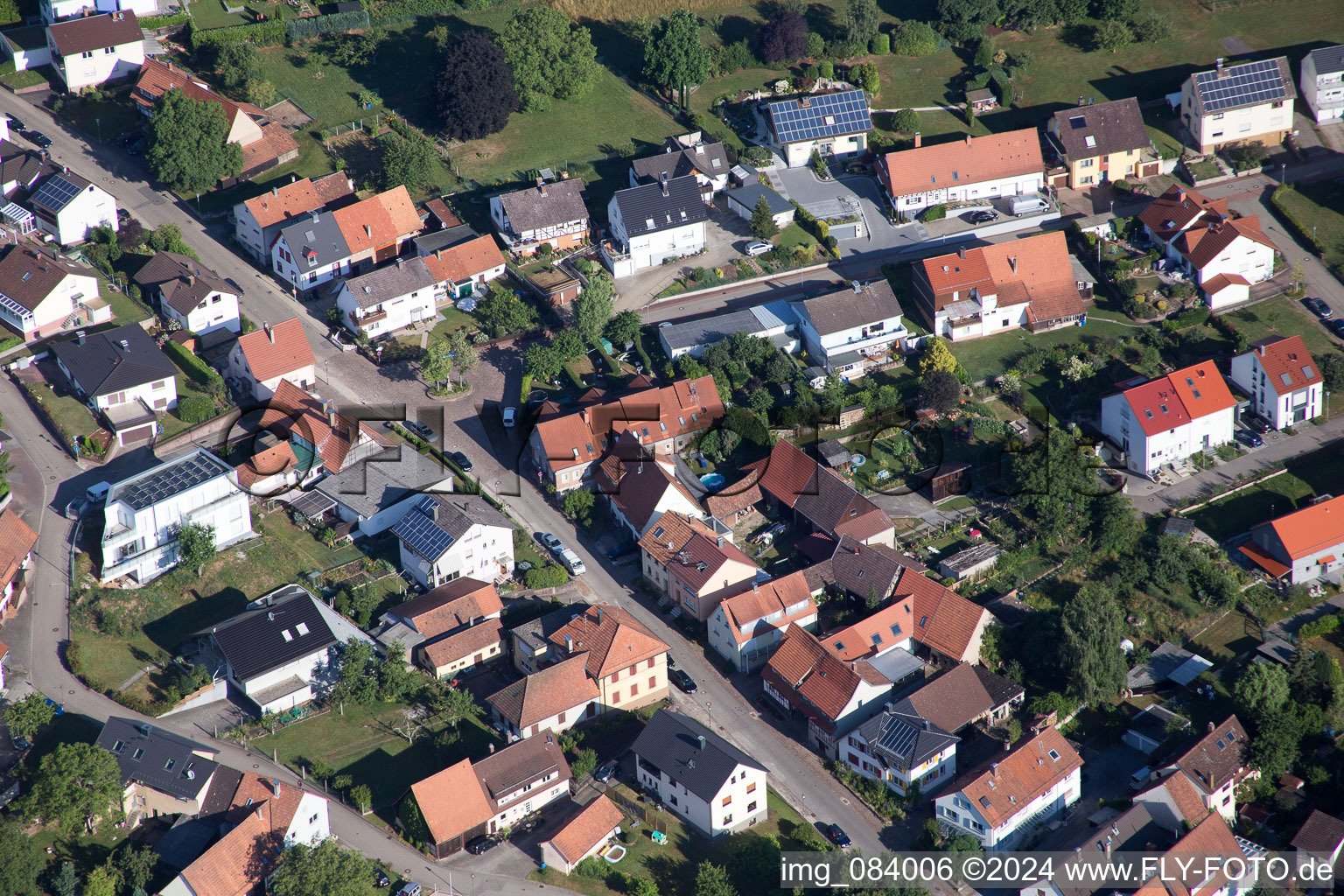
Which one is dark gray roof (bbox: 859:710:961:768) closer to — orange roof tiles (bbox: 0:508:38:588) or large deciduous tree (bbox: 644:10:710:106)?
orange roof tiles (bbox: 0:508:38:588)

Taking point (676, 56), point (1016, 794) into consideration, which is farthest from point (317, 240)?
point (1016, 794)

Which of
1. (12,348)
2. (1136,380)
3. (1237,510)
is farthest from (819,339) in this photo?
(12,348)

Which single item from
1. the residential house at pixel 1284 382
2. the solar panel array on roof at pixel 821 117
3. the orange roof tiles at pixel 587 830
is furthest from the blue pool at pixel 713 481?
the residential house at pixel 1284 382

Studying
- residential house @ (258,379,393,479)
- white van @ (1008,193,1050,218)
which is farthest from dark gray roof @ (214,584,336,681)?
white van @ (1008,193,1050,218)

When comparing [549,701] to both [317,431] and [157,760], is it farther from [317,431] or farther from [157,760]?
[317,431]

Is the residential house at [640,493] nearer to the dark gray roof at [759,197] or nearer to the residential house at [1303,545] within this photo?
the dark gray roof at [759,197]

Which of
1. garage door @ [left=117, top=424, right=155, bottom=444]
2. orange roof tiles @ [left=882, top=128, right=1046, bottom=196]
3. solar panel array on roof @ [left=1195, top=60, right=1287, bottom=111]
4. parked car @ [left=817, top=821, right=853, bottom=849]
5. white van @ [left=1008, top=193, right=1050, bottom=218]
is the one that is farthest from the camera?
solar panel array on roof @ [left=1195, top=60, right=1287, bottom=111]
